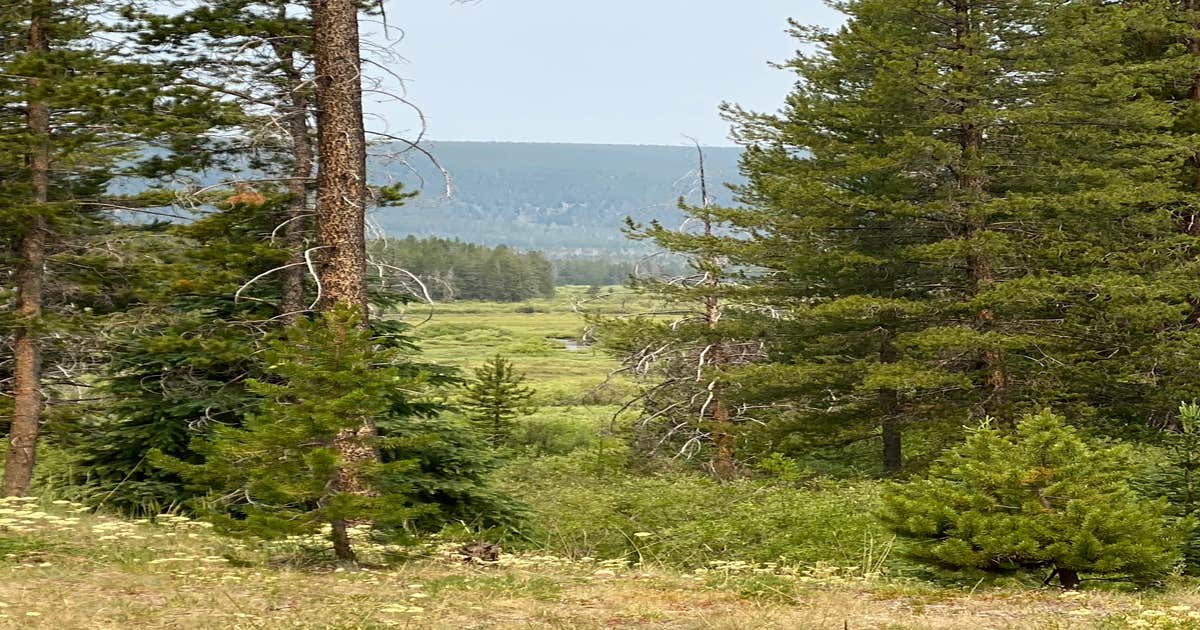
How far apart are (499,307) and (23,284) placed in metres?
127

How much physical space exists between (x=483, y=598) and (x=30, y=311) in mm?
9632

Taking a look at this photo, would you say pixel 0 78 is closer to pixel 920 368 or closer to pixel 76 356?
pixel 76 356

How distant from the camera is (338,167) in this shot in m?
10.9

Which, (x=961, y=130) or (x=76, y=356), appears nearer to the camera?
(x=76, y=356)

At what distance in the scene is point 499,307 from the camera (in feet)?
463

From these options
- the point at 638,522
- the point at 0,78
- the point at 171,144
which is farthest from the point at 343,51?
the point at 638,522

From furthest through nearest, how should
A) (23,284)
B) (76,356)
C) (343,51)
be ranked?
(76,356) → (23,284) → (343,51)

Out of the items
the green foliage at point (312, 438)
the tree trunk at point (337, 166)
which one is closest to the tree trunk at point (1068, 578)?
the green foliage at point (312, 438)

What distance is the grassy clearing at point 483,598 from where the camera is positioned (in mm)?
5984

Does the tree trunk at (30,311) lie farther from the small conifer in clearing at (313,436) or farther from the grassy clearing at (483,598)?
the small conifer in clearing at (313,436)

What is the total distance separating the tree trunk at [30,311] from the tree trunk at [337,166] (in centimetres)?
491

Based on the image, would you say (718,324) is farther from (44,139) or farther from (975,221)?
(44,139)

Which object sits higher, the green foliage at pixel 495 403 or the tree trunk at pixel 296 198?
the tree trunk at pixel 296 198

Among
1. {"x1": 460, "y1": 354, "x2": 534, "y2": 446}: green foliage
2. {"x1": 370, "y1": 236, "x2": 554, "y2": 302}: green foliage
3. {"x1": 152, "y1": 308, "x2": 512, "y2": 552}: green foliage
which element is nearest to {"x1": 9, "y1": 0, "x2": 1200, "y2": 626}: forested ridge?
{"x1": 152, "y1": 308, "x2": 512, "y2": 552}: green foliage
